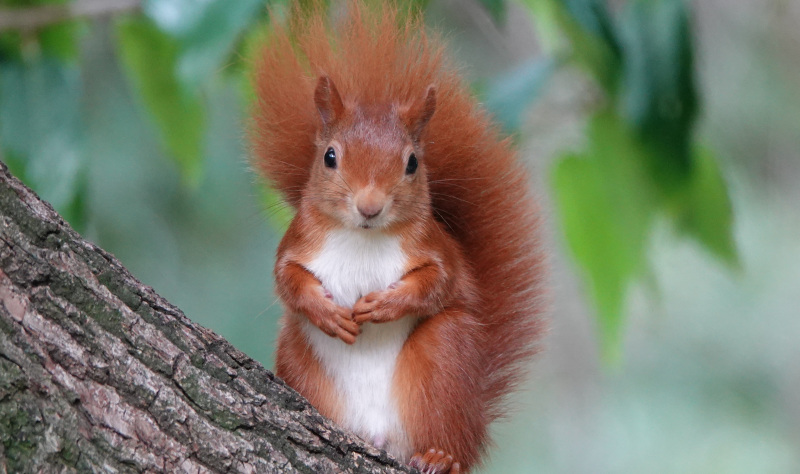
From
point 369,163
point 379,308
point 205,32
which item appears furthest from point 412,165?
point 205,32

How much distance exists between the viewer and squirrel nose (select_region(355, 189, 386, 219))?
123cm

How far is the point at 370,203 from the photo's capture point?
1228mm

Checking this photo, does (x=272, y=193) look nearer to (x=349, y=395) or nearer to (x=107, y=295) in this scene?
(x=349, y=395)

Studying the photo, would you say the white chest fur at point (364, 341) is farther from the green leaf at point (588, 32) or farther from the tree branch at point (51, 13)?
the tree branch at point (51, 13)

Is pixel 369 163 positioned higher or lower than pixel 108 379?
higher

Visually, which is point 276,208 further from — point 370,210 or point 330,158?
point 370,210

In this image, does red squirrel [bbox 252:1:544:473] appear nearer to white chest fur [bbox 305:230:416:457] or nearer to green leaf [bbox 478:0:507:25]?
white chest fur [bbox 305:230:416:457]

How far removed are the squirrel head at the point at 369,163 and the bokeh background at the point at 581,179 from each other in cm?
19

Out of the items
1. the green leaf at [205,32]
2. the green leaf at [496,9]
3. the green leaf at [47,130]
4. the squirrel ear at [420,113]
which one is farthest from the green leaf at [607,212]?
the green leaf at [47,130]

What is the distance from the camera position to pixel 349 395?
132 cm

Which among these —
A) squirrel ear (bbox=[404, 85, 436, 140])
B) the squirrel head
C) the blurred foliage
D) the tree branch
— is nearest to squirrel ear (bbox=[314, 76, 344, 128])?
the squirrel head

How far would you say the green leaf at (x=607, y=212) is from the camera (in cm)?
165

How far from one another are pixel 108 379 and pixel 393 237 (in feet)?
1.56

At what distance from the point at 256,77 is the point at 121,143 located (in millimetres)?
1612
